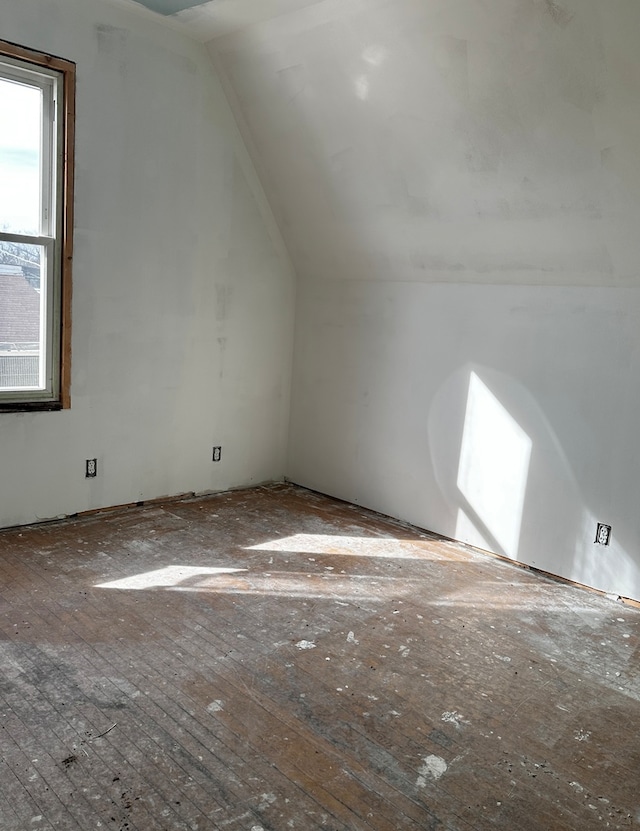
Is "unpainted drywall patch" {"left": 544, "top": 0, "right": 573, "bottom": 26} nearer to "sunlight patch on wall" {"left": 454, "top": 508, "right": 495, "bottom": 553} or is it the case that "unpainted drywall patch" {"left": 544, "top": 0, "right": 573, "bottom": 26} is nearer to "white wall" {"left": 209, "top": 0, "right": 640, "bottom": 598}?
"white wall" {"left": 209, "top": 0, "right": 640, "bottom": 598}

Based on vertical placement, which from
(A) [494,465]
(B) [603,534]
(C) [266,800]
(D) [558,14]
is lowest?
(C) [266,800]

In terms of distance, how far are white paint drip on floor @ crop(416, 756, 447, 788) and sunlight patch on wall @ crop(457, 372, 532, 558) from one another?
1.91 m

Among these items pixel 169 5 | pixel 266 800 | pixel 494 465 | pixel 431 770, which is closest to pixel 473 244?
pixel 494 465

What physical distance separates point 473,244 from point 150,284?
1896 mm

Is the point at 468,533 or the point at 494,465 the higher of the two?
the point at 494,465

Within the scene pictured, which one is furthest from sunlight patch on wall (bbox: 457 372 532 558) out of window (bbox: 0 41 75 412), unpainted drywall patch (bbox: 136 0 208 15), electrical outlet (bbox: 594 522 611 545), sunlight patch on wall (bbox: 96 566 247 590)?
unpainted drywall patch (bbox: 136 0 208 15)

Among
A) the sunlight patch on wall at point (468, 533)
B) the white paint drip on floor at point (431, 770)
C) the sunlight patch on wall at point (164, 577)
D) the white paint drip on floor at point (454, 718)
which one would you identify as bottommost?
the white paint drip on floor at point (431, 770)

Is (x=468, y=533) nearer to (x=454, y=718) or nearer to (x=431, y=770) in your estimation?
(x=454, y=718)

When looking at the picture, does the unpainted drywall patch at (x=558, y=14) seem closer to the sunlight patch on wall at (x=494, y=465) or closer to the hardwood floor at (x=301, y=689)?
the sunlight patch on wall at (x=494, y=465)

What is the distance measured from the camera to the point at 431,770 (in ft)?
7.00

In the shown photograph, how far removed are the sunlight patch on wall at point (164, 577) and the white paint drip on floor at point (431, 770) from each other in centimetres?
155

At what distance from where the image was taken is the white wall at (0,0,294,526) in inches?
151

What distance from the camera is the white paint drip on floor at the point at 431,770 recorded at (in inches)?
82.1

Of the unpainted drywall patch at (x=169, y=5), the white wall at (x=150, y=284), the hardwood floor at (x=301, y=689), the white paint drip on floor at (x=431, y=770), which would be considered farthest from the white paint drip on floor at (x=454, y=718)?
the unpainted drywall patch at (x=169, y=5)
